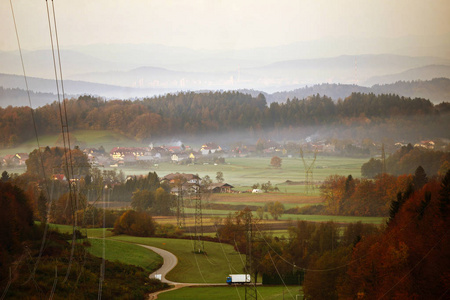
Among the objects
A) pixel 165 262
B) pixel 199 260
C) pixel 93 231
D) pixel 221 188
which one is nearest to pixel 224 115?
pixel 221 188

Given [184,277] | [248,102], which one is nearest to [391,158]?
[248,102]

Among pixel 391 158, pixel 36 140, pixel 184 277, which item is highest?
pixel 36 140

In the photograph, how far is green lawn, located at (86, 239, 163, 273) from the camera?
25.7 m

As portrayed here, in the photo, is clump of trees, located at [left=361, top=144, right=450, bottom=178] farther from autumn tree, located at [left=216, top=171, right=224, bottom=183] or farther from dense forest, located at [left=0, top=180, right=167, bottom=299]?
dense forest, located at [left=0, top=180, right=167, bottom=299]

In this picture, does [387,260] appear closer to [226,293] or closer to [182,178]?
[226,293]

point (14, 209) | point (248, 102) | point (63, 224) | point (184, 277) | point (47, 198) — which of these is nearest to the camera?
point (184, 277)

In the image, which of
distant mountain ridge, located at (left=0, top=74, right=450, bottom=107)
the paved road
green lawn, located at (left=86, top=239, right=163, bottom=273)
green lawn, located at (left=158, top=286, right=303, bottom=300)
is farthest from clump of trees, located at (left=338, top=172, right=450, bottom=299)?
distant mountain ridge, located at (left=0, top=74, right=450, bottom=107)

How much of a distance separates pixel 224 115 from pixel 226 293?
40.1m

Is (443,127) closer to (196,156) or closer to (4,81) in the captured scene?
(196,156)

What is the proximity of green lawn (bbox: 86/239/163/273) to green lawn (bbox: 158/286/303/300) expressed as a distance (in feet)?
13.0

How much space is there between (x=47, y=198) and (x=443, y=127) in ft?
130

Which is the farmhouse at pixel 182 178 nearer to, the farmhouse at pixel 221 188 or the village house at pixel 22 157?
the farmhouse at pixel 221 188

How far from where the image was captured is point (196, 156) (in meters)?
55.7

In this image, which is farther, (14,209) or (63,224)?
(63,224)
